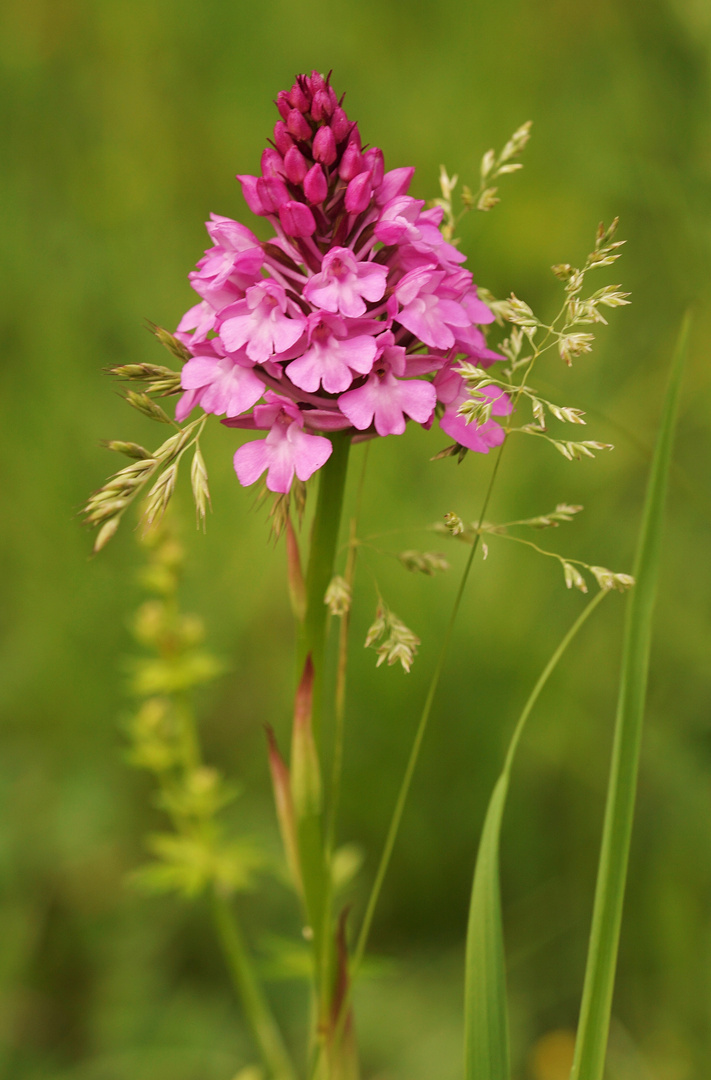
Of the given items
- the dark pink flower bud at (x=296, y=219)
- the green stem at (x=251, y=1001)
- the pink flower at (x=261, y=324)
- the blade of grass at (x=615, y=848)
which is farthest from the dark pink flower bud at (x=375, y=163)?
the green stem at (x=251, y=1001)

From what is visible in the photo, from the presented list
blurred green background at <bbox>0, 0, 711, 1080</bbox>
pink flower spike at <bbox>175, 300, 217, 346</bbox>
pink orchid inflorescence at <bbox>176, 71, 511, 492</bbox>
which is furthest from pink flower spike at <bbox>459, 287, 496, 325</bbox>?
blurred green background at <bbox>0, 0, 711, 1080</bbox>

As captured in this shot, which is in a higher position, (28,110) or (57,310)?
(28,110)

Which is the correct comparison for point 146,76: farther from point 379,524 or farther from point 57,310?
point 379,524

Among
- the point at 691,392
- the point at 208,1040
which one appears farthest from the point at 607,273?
the point at 208,1040

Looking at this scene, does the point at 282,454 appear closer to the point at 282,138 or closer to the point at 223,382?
the point at 223,382

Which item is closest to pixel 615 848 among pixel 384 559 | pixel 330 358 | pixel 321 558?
pixel 321 558

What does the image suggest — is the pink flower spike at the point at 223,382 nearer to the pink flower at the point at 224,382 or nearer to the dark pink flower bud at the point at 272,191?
the pink flower at the point at 224,382
